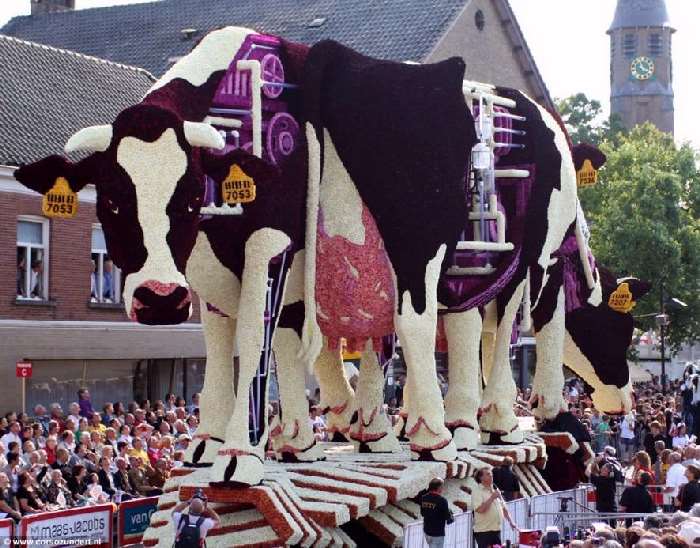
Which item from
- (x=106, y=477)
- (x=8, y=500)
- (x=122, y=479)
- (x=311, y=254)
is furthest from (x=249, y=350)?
(x=122, y=479)

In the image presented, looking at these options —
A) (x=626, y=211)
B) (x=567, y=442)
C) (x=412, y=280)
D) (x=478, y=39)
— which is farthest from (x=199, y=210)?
(x=626, y=211)

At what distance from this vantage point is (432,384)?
14.8 m

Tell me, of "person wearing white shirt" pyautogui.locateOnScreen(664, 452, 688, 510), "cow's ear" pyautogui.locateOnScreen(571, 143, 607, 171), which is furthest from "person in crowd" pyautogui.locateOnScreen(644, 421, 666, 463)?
"cow's ear" pyautogui.locateOnScreen(571, 143, 607, 171)

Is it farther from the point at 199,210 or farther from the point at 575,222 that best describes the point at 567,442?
the point at 199,210

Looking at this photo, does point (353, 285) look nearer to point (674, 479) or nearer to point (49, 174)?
point (49, 174)

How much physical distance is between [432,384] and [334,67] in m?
3.36

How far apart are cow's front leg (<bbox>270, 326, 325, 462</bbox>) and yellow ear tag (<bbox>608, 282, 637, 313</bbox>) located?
7065 millimetres

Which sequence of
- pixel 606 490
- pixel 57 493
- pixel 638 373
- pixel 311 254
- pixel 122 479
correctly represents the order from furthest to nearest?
pixel 638 373, pixel 122 479, pixel 606 490, pixel 57 493, pixel 311 254

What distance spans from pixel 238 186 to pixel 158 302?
4.26 feet

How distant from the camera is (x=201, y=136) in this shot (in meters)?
12.0

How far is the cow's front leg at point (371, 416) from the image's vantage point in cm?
1583

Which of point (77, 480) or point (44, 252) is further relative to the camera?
point (44, 252)

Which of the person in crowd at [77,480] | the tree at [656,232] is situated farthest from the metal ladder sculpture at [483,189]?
the tree at [656,232]

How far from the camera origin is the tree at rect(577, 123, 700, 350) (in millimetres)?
45688
